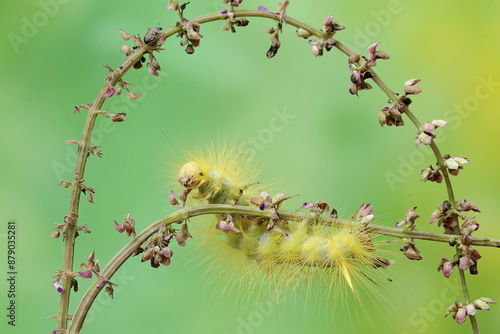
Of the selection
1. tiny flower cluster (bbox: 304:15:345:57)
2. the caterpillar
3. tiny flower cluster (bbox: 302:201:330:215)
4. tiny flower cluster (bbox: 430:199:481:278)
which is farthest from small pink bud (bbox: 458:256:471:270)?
tiny flower cluster (bbox: 304:15:345:57)

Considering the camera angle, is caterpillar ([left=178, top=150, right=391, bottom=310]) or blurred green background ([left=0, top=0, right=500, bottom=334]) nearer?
caterpillar ([left=178, top=150, right=391, bottom=310])

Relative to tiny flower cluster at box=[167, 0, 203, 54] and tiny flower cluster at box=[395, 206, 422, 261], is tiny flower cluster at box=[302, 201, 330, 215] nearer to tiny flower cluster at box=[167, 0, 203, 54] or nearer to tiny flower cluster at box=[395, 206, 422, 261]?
tiny flower cluster at box=[395, 206, 422, 261]

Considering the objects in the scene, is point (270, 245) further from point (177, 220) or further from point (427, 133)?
point (427, 133)

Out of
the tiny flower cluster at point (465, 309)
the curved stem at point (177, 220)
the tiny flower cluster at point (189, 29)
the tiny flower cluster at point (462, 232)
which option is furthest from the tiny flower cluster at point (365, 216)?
the tiny flower cluster at point (189, 29)

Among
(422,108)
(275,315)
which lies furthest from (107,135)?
(422,108)

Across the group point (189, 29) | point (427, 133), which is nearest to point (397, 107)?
point (427, 133)

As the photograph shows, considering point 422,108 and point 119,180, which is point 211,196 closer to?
point 119,180
